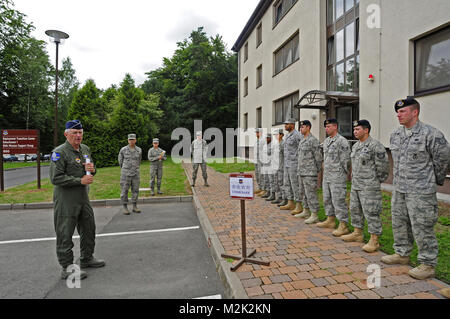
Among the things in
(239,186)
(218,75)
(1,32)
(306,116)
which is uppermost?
(1,32)

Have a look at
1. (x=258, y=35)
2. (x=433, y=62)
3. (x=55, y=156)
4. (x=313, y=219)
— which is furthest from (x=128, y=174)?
(x=258, y=35)

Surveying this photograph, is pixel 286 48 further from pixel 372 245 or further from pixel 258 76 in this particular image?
pixel 372 245

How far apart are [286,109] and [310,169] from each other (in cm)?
1024

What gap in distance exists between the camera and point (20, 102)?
1286 inches

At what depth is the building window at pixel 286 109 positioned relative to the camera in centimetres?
1391

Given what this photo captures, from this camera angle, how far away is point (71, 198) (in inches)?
141

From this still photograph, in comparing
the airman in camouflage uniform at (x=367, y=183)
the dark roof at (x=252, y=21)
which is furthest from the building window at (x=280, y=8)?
the airman in camouflage uniform at (x=367, y=183)

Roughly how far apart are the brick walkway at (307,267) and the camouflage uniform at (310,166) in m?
0.56

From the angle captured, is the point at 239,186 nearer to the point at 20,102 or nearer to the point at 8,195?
the point at 8,195

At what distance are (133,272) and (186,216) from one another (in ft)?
10.5

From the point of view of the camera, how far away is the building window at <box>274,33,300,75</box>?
46.0 feet

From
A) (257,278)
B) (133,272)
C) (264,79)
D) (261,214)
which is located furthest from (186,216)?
(264,79)

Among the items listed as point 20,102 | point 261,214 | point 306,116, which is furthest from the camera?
point 20,102

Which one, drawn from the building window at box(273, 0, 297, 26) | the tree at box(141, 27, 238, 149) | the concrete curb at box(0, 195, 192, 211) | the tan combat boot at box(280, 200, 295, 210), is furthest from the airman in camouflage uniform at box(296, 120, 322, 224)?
the tree at box(141, 27, 238, 149)
